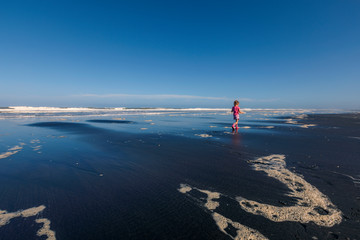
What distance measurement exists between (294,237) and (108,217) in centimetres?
265

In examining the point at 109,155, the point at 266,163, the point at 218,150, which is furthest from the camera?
the point at 218,150

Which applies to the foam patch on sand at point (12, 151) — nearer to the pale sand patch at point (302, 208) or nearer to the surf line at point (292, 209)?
the surf line at point (292, 209)

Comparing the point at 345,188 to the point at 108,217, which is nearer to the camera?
the point at 108,217

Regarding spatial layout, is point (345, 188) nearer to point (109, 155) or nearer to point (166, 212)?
point (166, 212)

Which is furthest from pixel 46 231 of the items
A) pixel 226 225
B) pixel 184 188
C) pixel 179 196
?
pixel 226 225

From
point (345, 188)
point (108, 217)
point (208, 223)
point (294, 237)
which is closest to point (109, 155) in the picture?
point (108, 217)

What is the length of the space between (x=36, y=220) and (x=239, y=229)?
3022 millimetres

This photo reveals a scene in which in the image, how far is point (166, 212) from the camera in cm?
287

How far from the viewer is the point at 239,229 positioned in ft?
8.01

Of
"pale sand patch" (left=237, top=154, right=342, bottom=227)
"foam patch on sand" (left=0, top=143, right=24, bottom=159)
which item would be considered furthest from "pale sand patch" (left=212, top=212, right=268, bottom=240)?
"foam patch on sand" (left=0, top=143, right=24, bottom=159)

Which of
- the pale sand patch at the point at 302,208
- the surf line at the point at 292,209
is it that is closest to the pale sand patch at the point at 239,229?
the surf line at the point at 292,209

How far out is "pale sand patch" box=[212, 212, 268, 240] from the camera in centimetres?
230

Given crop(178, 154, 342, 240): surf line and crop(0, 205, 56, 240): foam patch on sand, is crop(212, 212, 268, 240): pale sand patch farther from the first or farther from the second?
crop(0, 205, 56, 240): foam patch on sand

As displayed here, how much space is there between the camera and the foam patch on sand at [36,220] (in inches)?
93.5
